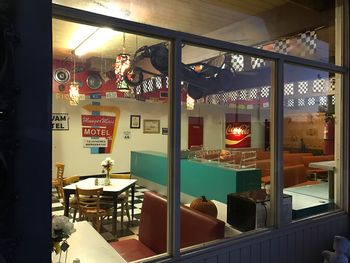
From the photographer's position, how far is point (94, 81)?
681cm

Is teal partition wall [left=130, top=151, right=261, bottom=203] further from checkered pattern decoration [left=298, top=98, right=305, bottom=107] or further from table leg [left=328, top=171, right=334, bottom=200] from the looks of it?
checkered pattern decoration [left=298, top=98, right=305, bottom=107]

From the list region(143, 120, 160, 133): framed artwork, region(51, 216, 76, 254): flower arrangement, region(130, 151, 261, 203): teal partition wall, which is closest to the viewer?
region(51, 216, 76, 254): flower arrangement

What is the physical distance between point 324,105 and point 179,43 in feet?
7.42

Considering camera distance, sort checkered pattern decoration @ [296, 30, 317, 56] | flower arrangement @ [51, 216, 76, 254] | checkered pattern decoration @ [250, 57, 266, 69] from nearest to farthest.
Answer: flower arrangement @ [51, 216, 76, 254], checkered pattern decoration @ [250, 57, 266, 69], checkered pattern decoration @ [296, 30, 317, 56]

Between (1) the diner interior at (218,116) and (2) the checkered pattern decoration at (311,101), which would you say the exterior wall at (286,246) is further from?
(2) the checkered pattern decoration at (311,101)

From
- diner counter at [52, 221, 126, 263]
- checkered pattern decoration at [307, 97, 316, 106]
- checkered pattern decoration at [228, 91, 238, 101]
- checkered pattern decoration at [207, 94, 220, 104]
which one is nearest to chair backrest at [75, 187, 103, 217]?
diner counter at [52, 221, 126, 263]

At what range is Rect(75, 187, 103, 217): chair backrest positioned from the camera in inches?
157

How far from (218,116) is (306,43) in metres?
3.04

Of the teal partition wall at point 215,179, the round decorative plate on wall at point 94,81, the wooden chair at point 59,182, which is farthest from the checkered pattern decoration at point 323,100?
the round decorative plate on wall at point 94,81

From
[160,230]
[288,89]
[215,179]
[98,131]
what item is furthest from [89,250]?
[98,131]

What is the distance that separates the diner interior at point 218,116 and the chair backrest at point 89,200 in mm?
14

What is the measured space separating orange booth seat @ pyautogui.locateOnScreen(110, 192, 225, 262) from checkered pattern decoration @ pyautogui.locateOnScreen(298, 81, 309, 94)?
1.86 meters

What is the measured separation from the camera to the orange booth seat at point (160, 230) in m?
2.15

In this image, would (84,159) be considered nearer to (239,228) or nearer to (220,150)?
(220,150)
